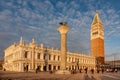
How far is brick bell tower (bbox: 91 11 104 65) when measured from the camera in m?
99.2

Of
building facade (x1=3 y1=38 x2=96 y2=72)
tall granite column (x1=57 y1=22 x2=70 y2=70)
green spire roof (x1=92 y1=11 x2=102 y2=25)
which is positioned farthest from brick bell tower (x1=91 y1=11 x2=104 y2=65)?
tall granite column (x1=57 y1=22 x2=70 y2=70)

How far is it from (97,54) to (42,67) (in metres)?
45.4

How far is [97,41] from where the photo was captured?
327 ft

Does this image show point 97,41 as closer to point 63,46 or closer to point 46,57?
point 46,57

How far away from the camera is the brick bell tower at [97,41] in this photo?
9917 centimetres

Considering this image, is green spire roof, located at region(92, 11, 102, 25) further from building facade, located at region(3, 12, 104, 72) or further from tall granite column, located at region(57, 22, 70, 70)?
tall granite column, located at region(57, 22, 70, 70)

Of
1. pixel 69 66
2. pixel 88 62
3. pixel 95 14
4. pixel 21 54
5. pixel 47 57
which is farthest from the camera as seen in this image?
pixel 95 14

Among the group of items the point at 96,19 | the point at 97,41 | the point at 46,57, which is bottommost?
the point at 46,57

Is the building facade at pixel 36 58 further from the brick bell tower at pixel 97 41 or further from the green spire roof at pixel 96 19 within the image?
the green spire roof at pixel 96 19

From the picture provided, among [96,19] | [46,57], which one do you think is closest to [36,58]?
[46,57]

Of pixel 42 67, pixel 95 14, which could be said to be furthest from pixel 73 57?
pixel 95 14

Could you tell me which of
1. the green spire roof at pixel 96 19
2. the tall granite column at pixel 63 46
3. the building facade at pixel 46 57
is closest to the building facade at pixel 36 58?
the building facade at pixel 46 57

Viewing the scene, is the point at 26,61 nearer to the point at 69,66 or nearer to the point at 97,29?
the point at 69,66

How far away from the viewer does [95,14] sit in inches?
4483
